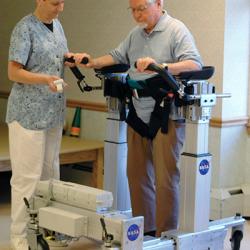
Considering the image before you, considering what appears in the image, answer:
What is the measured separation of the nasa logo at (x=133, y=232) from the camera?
2.91 m

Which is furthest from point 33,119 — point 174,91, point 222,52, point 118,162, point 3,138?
point 3,138

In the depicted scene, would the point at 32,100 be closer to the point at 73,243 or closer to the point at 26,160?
the point at 26,160

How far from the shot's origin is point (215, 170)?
4484 mm

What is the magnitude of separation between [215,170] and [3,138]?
1.96m

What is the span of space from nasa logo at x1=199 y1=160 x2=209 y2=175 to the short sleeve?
109 cm

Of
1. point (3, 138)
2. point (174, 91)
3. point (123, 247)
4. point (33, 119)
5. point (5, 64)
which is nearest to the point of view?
point (123, 247)

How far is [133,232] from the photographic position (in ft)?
9.61

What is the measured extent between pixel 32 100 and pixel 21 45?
32cm

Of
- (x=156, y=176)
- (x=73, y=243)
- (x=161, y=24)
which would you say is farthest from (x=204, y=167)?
(x=73, y=243)

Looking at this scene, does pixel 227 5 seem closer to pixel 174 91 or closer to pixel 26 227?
pixel 174 91

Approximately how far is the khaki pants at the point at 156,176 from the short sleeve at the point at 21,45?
71 cm

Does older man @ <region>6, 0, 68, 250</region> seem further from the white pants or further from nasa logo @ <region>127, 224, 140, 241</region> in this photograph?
nasa logo @ <region>127, 224, 140, 241</region>

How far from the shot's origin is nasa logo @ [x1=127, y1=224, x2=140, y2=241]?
2.91m

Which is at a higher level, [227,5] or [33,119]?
[227,5]
